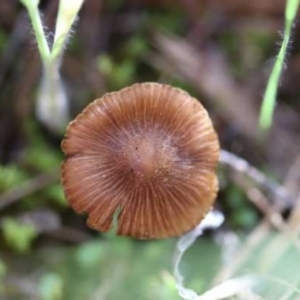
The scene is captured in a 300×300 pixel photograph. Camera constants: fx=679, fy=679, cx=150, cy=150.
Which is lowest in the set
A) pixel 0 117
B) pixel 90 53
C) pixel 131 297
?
pixel 131 297

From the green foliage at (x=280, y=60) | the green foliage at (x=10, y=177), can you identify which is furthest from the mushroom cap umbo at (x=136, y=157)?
the green foliage at (x=10, y=177)

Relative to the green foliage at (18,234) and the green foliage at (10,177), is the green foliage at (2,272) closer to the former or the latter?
the green foliage at (18,234)

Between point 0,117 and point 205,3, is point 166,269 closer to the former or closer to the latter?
point 0,117

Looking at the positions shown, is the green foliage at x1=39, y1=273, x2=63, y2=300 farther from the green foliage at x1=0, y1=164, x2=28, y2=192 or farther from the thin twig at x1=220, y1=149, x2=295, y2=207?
the thin twig at x1=220, y1=149, x2=295, y2=207

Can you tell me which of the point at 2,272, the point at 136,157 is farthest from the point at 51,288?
the point at 136,157

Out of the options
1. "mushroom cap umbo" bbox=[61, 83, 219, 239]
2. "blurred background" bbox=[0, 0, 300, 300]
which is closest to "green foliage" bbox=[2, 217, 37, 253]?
"blurred background" bbox=[0, 0, 300, 300]

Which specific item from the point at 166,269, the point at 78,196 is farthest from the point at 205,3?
the point at 78,196
